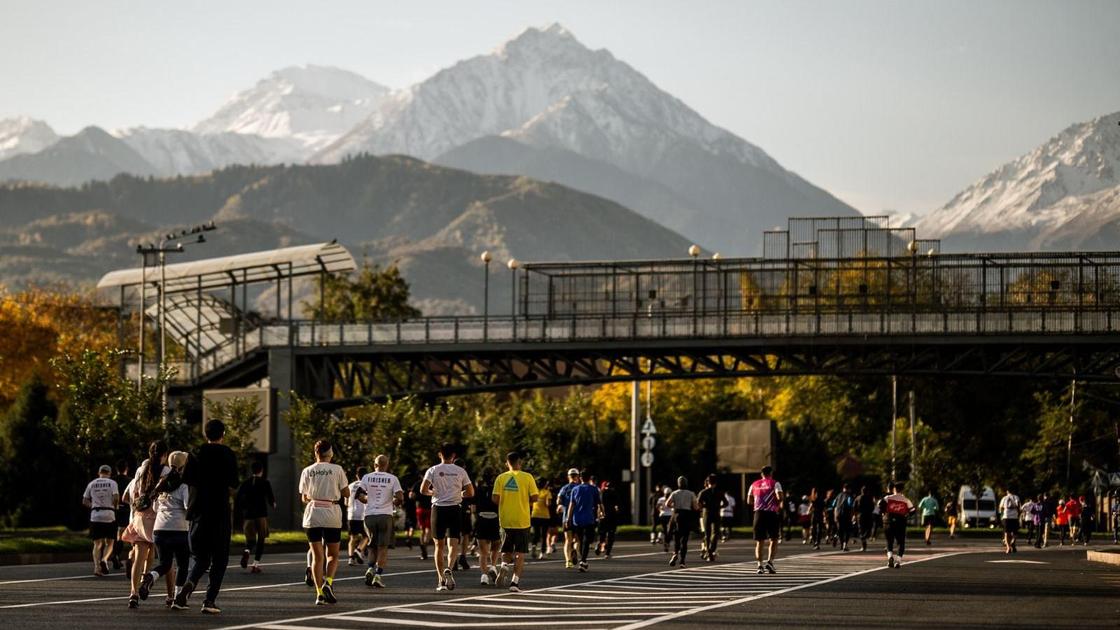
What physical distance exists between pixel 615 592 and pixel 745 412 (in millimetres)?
73726

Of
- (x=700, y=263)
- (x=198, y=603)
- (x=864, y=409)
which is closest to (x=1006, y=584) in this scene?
(x=198, y=603)

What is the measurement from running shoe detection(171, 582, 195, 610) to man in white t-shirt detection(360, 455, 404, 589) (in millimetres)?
5919

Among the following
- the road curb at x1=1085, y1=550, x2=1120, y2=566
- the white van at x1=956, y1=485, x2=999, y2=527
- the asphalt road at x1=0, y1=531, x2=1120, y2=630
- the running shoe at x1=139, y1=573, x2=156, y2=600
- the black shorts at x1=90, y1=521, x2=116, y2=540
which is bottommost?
the white van at x1=956, y1=485, x2=999, y2=527

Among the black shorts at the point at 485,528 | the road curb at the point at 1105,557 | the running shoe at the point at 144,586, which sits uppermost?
the black shorts at the point at 485,528

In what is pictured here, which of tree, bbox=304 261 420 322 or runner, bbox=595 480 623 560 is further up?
Result: tree, bbox=304 261 420 322

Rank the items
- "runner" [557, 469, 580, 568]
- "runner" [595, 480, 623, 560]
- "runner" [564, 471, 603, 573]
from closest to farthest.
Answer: "runner" [564, 471, 603, 573]
"runner" [557, 469, 580, 568]
"runner" [595, 480, 623, 560]

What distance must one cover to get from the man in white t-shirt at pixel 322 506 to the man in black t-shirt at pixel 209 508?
1709 mm

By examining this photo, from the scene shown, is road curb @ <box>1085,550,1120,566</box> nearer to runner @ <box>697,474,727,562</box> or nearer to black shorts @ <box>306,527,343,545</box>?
runner @ <box>697,474,727,562</box>

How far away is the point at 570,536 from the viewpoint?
3434cm

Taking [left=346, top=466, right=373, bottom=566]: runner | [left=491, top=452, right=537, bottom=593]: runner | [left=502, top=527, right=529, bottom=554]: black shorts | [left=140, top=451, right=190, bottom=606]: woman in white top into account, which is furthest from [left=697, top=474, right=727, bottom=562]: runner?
[left=140, top=451, right=190, bottom=606]: woman in white top

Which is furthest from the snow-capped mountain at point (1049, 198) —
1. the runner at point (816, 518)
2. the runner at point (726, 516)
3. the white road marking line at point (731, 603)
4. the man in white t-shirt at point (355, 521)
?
the man in white t-shirt at point (355, 521)

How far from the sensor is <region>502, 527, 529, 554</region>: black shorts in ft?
88.3

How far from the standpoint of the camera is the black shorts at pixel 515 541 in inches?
1059

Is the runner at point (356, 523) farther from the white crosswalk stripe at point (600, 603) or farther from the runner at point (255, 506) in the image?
the white crosswalk stripe at point (600, 603)
